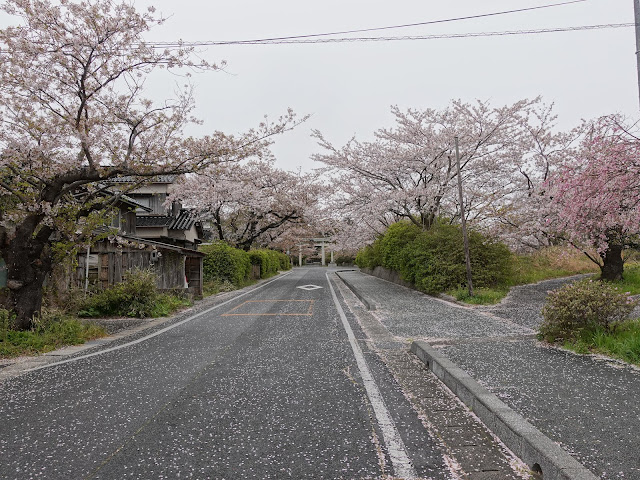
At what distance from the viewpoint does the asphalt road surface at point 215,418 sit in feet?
10.6

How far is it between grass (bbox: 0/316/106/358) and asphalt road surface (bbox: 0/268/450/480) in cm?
146

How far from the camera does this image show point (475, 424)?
13.4 ft

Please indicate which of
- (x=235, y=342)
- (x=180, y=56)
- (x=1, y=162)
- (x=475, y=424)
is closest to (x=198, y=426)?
(x=475, y=424)

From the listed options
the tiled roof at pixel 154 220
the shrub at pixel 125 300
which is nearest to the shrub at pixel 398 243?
the shrub at pixel 125 300

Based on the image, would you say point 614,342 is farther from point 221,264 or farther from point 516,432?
point 221,264

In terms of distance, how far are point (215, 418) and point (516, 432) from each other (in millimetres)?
2723

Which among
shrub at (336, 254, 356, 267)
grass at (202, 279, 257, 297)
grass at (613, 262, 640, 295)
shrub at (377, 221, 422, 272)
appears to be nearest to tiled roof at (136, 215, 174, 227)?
grass at (202, 279, 257, 297)

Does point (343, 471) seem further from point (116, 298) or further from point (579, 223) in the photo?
point (116, 298)

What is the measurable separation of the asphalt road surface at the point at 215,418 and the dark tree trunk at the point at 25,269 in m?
2.46

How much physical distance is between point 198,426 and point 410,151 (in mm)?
18347

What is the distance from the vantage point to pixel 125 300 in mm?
12578

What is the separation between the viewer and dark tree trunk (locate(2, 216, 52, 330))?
862 centimetres

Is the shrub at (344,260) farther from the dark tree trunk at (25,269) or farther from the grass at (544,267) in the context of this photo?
the dark tree trunk at (25,269)

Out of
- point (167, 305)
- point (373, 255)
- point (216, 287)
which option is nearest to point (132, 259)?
point (167, 305)
